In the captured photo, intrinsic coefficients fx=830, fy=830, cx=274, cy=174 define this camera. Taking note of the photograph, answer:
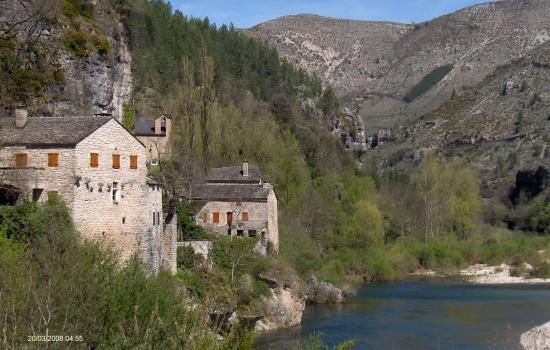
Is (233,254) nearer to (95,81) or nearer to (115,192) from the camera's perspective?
(115,192)

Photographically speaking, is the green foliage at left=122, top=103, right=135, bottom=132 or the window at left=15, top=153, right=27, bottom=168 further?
the green foliage at left=122, top=103, right=135, bottom=132

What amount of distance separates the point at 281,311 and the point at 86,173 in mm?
18518

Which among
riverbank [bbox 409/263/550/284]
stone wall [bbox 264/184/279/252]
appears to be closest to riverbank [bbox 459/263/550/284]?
riverbank [bbox 409/263/550/284]

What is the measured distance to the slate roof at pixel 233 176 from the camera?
60094mm

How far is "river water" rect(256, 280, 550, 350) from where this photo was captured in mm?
43438

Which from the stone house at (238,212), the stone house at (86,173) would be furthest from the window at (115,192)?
the stone house at (238,212)

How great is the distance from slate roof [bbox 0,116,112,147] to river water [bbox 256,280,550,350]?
41.5ft

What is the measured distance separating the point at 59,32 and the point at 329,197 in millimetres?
36398

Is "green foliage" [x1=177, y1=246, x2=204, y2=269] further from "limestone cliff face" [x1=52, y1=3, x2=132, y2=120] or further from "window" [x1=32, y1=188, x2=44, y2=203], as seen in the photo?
"limestone cliff face" [x1=52, y1=3, x2=132, y2=120]

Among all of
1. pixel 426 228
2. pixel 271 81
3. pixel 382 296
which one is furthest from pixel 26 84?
pixel 271 81

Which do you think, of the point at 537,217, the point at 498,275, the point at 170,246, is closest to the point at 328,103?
the point at 537,217

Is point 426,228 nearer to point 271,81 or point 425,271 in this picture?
point 425,271

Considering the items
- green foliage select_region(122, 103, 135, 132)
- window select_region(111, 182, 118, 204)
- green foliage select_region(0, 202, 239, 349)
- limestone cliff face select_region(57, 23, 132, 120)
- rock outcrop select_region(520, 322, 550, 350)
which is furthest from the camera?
green foliage select_region(122, 103, 135, 132)

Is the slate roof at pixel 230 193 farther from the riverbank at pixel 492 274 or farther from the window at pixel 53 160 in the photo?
the riverbank at pixel 492 274
